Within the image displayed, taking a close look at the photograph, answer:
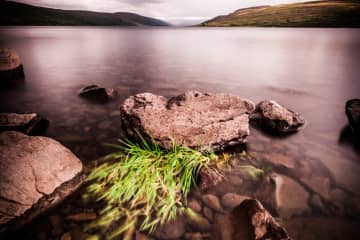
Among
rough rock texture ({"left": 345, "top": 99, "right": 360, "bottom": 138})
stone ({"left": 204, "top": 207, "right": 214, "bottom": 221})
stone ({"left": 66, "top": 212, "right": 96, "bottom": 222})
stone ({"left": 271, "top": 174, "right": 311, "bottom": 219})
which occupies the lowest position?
stone ({"left": 66, "top": 212, "right": 96, "bottom": 222})

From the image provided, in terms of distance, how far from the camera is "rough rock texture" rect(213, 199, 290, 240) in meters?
2.37

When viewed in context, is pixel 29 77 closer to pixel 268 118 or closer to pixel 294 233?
pixel 268 118

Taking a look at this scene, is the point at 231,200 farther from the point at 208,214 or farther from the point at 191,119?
the point at 191,119

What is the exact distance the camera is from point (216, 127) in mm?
4406

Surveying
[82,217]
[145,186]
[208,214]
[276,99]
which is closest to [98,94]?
[145,186]

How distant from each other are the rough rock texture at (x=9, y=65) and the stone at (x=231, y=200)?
1242 cm

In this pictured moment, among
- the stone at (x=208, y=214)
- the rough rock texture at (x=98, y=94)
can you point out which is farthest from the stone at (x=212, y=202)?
the rough rock texture at (x=98, y=94)

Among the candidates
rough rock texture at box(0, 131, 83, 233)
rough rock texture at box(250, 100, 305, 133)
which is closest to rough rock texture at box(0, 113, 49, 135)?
rough rock texture at box(0, 131, 83, 233)

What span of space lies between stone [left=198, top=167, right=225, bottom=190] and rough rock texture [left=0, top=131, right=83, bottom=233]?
213 centimetres

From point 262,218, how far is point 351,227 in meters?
1.62

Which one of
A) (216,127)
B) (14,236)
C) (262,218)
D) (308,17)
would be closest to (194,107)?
(216,127)

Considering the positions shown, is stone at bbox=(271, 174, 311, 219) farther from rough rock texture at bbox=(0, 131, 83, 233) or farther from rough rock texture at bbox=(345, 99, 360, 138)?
rough rock texture at bbox=(0, 131, 83, 233)

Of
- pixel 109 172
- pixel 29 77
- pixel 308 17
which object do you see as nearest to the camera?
pixel 109 172

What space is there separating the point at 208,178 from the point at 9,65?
492 inches
